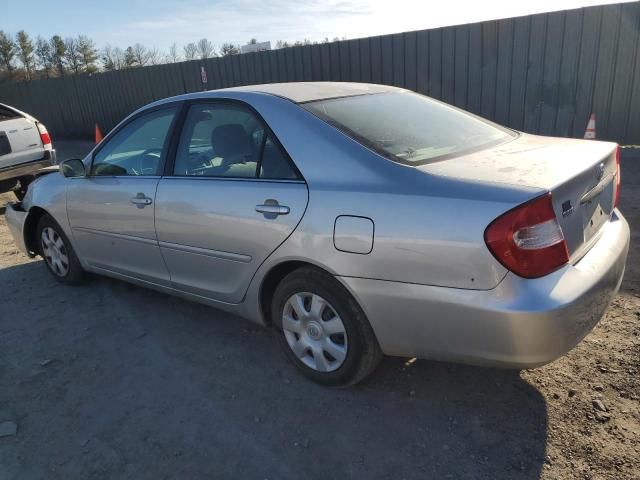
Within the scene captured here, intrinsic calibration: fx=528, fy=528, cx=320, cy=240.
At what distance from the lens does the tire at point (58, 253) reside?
4.61m

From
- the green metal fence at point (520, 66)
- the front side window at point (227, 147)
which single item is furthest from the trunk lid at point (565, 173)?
the green metal fence at point (520, 66)

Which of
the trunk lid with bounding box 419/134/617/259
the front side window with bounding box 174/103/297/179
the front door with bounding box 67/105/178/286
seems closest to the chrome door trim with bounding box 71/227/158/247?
the front door with bounding box 67/105/178/286

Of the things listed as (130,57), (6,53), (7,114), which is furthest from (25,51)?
(7,114)

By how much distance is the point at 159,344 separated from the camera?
3650mm

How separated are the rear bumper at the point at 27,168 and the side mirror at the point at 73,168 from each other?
4301mm

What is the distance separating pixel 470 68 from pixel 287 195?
8.39m

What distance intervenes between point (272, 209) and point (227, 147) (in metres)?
0.70

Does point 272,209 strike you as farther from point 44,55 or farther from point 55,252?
point 44,55

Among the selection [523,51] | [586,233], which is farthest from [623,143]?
[586,233]

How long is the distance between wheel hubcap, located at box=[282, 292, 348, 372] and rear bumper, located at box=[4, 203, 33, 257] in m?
3.25

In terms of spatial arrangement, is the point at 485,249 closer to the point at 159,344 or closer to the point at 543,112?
the point at 159,344

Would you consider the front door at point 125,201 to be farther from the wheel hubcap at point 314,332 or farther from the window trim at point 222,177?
the wheel hubcap at point 314,332

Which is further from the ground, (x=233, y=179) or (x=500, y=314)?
(x=233, y=179)

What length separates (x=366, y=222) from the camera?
248 centimetres
